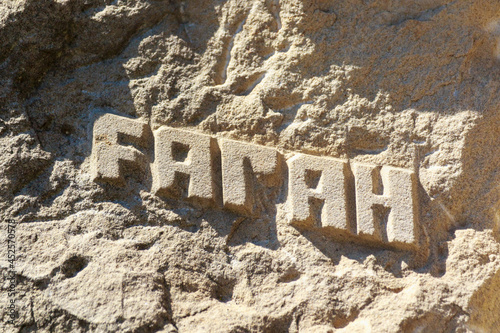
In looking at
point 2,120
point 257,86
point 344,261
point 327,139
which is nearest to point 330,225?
point 344,261

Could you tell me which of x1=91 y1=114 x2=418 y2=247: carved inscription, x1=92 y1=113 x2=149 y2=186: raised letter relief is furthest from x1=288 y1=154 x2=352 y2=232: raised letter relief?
x1=92 y1=113 x2=149 y2=186: raised letter relief

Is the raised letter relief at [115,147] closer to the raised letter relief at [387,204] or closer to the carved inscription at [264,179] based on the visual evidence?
the carved inscription at [264,179]

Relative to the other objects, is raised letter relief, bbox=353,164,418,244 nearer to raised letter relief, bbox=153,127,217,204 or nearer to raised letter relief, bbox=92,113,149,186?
raised letter relief, bbox=153,127,217,204

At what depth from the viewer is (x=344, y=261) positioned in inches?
64.5

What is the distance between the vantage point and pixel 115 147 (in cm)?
167

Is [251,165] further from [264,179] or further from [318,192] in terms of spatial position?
[318,192]

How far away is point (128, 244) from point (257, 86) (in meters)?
0.55

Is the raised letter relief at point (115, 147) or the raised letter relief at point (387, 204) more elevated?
the raised letter relief at point (115, 147)

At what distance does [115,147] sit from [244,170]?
1.14 ft

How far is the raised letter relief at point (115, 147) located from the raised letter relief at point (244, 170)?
225 millimetres

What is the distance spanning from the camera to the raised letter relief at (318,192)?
164cm

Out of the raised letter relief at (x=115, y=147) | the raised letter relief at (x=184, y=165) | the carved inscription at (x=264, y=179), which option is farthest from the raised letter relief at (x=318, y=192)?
the raised letter relief at (x=115, y=147)

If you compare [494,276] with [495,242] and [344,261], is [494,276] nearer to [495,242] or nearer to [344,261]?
[495,242]

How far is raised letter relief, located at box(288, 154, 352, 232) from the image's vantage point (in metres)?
1.64
